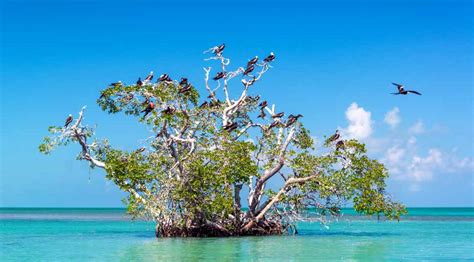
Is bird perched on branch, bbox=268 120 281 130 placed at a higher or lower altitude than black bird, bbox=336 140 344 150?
higher

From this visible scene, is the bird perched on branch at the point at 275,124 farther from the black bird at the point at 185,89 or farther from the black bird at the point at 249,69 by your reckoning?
the black bird at the point at 185,89

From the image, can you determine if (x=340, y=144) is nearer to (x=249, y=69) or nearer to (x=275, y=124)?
(x=275, y=124)

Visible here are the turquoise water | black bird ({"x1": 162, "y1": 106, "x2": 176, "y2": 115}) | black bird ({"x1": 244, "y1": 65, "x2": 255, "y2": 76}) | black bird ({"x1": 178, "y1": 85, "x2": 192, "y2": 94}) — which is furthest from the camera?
black bird ({"x1": 244, "y1": 65, "x2": 255, "y2": 76})

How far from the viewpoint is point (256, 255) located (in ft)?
62.9

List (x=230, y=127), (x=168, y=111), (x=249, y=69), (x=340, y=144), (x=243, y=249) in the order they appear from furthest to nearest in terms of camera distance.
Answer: (x=249, y=69) < (x=340, y=144) < (x=230, y=127) < (x=168, y=111) < (x=243, y=249)

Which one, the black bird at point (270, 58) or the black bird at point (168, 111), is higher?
the black bird at point (270, 58)

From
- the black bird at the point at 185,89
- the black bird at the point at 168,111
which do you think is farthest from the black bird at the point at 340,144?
the black bird at the point at 168,111

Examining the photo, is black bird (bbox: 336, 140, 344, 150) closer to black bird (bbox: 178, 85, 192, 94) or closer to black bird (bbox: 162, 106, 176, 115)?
black bird (bbox: 178, 85, 192, 94)

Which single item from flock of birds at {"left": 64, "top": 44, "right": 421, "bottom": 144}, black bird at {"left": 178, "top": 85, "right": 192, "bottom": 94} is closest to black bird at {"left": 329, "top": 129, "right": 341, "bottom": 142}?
flock of birds at {"left": 64, "top": 44, "right": 421, "bottom": 144}

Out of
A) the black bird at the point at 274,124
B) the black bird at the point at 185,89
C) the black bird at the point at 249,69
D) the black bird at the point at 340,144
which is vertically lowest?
the black bird at the point at 340,144

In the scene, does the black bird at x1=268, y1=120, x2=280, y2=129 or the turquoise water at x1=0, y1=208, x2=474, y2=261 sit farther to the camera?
the black bird at x1=268, y1=120, x2=280, y2=129

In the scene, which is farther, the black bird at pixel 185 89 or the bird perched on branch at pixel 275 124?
the bird perched on branch at pixel 275 124

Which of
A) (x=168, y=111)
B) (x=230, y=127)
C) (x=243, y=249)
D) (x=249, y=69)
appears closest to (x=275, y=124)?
(x=230, y=127)

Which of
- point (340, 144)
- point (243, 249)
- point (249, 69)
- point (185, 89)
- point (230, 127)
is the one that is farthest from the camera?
point (249, 69)
